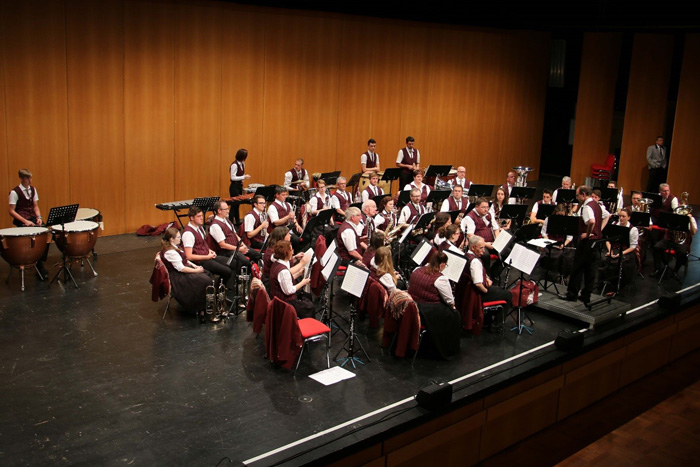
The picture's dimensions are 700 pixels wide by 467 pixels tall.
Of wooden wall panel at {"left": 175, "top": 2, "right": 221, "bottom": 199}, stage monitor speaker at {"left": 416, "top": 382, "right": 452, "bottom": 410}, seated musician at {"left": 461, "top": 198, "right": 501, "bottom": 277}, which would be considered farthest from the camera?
wooden wall panel at {"left": 175, "top": 2, "right": 221, "bottom": 199}

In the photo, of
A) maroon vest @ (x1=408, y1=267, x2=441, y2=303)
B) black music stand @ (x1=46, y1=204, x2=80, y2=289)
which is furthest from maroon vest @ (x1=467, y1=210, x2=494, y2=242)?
black music stand @ (x1=46, y1=204, x2=80, y2=289)

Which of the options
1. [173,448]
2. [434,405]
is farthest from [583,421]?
[173,448]

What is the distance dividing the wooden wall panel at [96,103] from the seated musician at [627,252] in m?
7.83

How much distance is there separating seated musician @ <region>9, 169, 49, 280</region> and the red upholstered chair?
44.4 feet

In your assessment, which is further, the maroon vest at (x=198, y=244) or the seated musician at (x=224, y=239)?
the seated musician at (x=224, y=239)

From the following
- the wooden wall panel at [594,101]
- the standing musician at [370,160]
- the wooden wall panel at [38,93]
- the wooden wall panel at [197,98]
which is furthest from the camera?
the wooden wall panel at [594,101]

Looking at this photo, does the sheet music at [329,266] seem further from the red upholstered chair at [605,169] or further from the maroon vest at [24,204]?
the red upholstered chair at [605,169]

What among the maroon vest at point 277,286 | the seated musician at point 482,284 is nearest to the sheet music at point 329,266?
the maroon vest at point 277,286

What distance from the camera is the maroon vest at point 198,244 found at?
26.7ft

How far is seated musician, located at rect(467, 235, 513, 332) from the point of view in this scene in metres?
7.28

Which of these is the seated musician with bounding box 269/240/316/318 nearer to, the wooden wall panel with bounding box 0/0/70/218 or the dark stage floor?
the dark stage floor

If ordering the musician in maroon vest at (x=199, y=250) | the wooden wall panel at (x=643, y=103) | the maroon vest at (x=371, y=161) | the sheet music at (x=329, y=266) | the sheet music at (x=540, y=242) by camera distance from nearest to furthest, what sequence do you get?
the sheet music at (x=329, y=266) < the musician in maroon vest at (x=199, y=250) < the sheet music at (x=540, y=242) < the maroon vest at (x=371, y=161) < the wooden wall panel at (x=643, y=103)

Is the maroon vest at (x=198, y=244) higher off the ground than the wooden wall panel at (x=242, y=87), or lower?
lower

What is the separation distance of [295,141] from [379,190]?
328 cm
